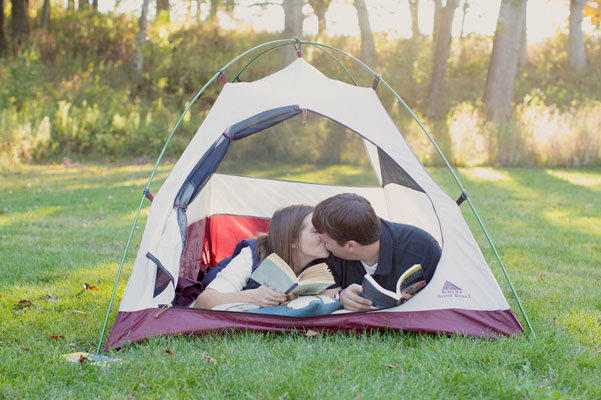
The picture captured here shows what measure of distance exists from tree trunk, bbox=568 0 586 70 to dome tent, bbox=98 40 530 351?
14.4 metres

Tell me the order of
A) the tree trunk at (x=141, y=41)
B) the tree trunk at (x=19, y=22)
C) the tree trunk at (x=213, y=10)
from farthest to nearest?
the tree trunk at (x=213, y=10), the tree trunk at (x=19, y=22), the tree trunk at (x=141, y=41)

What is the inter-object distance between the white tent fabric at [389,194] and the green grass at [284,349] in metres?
0.25

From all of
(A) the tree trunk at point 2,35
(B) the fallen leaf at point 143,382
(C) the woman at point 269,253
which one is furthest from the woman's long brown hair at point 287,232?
(A) the tree trunk at point 2,35

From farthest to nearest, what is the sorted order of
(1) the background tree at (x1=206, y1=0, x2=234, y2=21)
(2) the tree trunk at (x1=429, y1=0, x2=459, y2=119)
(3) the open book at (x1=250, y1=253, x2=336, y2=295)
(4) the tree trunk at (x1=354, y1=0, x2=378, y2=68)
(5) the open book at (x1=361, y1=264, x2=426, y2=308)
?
(1) the background tree at (x1=206, y1=0, x2=234, y2=21) → (2) the tree trunk at (x1=429, y1=0, x2=459, y2=119) → (4) the tree trunk at (x1=354, y1=0, x2=378, y2=68) → (3) the open book at (x1=250, y1=253, x2=336, y2=295) → (5) the open book at (x1=361, y1=264, x2=426, y2=308)

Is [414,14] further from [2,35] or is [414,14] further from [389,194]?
[389,194]

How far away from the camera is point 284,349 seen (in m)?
2.41

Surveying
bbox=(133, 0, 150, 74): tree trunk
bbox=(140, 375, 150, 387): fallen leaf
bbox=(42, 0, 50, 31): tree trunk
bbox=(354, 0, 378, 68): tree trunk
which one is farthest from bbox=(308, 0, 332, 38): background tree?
bbox=(140, 375, 150, 387): fallen leaf

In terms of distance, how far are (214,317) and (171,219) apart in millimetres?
557

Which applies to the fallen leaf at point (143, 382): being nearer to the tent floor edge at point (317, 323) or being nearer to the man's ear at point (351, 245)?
the tent floor edge at point (317, 323)

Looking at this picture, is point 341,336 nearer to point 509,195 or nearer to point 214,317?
point 214,317

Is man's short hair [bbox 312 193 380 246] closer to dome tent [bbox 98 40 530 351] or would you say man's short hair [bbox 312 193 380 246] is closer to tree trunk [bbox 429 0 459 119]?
dome tent [bbox 98 40 530 351]

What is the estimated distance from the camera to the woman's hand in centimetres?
266

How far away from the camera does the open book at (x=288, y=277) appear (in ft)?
Answer: 8.51

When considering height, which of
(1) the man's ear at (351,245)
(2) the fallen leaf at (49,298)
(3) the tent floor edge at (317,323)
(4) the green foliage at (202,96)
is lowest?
(2) the fallen leaf at (49,298)
